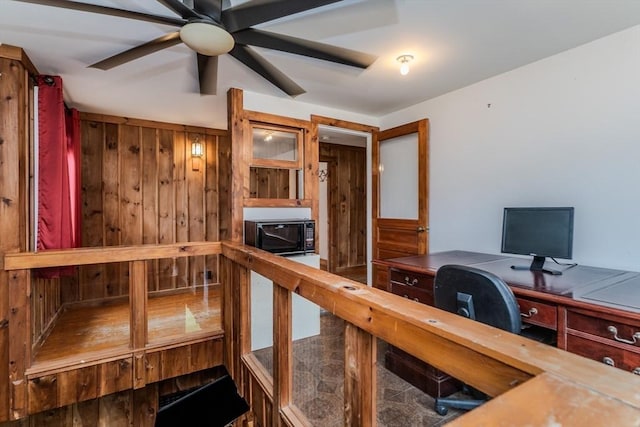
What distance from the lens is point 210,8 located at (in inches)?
59.6

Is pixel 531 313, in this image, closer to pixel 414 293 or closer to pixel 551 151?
pixel 414 293

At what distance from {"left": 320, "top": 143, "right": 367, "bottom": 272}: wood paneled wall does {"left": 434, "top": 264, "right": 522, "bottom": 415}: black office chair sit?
4173 mm

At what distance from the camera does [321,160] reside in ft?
19.2

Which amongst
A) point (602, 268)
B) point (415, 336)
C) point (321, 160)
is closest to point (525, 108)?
point (602, 268)

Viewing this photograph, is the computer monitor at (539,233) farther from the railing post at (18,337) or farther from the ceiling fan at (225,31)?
the railing post at (18,337)

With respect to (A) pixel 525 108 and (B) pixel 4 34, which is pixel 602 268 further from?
(B) pixel 4 34

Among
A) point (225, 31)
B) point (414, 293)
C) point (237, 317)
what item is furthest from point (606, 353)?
point (225, 31)

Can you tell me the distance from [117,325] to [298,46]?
2969 millimetres

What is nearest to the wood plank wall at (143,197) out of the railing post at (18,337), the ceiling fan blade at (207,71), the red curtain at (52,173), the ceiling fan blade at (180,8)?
the red curtain at (52,173)

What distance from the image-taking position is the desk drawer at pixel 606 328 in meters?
1.27

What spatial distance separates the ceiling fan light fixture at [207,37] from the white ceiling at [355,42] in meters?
0.29

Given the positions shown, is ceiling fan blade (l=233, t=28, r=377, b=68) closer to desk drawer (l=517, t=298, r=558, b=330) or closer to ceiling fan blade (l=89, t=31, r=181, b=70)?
ceiling fan blade (l=89, t=31, r=181, b=70)

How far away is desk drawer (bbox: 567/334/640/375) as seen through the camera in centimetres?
128

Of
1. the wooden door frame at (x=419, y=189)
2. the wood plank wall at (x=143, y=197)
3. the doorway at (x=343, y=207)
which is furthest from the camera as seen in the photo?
the doorway at (x=343, y=207)
